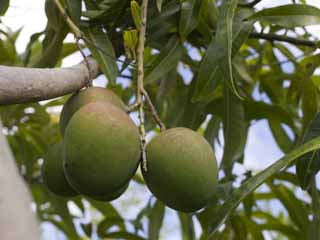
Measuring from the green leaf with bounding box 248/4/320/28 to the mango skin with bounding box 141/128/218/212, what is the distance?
1.06 ft

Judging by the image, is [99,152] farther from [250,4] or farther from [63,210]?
[63,210]

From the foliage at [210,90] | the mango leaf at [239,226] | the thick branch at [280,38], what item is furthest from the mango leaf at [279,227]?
the thick branch at [280,38]

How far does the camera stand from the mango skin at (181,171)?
739 millimetres

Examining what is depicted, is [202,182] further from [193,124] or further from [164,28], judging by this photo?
[193,124]

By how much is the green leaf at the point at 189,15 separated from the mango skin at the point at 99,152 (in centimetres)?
34

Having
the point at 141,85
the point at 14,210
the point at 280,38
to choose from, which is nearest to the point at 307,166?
the point at 141,85

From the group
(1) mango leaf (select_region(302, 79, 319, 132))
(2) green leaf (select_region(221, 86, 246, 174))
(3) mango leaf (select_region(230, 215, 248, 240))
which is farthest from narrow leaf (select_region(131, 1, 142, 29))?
(3) mango leaf (select_region(230, 215, 248, 240))

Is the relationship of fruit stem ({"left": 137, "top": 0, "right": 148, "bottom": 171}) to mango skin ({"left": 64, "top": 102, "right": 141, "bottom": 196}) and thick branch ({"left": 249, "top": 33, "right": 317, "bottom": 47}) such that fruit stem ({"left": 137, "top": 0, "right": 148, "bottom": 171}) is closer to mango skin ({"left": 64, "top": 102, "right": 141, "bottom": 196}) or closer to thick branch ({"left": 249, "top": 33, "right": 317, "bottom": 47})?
mango skin ({"left": 64, "top": 102, "right": 141, "bottom": 196})

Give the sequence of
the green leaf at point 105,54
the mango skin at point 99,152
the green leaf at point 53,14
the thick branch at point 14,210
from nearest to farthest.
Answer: the thick branch at point 14,210 < the mango skin at point 99,152 < the green leaf at point 105,54 < the green leaf at point 53,14

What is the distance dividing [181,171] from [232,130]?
1.36 ft

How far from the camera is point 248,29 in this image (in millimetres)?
982

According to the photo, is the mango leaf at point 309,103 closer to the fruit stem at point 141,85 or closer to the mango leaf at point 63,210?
the fruit stem at point 141,85

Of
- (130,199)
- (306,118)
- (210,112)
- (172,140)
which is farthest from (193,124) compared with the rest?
(130,199)

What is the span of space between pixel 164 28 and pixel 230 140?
22 cm
